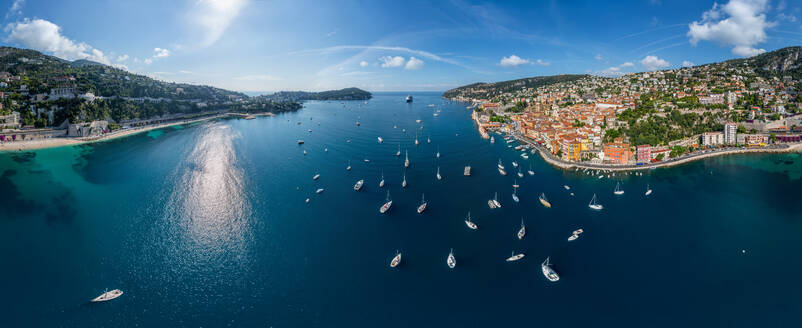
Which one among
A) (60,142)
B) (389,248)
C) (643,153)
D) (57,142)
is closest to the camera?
(389,248)

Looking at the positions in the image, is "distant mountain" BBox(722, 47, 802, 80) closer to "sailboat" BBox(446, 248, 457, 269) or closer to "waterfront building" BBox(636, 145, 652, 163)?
"waterfront building" BBox(636, 145, 652, 163)

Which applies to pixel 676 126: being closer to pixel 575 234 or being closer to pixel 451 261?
pixel 575 234

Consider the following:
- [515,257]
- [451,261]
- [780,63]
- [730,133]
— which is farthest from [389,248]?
[780,63]

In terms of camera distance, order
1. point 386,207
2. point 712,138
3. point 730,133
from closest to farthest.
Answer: point 386,207, point 712,138, point 730,133

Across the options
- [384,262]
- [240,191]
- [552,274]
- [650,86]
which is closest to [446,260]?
[384,262]

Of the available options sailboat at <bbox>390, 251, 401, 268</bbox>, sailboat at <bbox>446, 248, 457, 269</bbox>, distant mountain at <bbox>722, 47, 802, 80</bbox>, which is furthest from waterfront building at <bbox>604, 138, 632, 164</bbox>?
distant mountain at <bbox>722, 47, 802, 80</bbox>

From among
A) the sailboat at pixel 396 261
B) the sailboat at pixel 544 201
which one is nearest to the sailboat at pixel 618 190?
the sailboat at pixel 544 201

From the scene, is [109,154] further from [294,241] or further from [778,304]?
[778,304]

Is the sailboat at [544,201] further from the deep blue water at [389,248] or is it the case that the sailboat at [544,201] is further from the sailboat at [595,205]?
the sailboat at [595,205]
